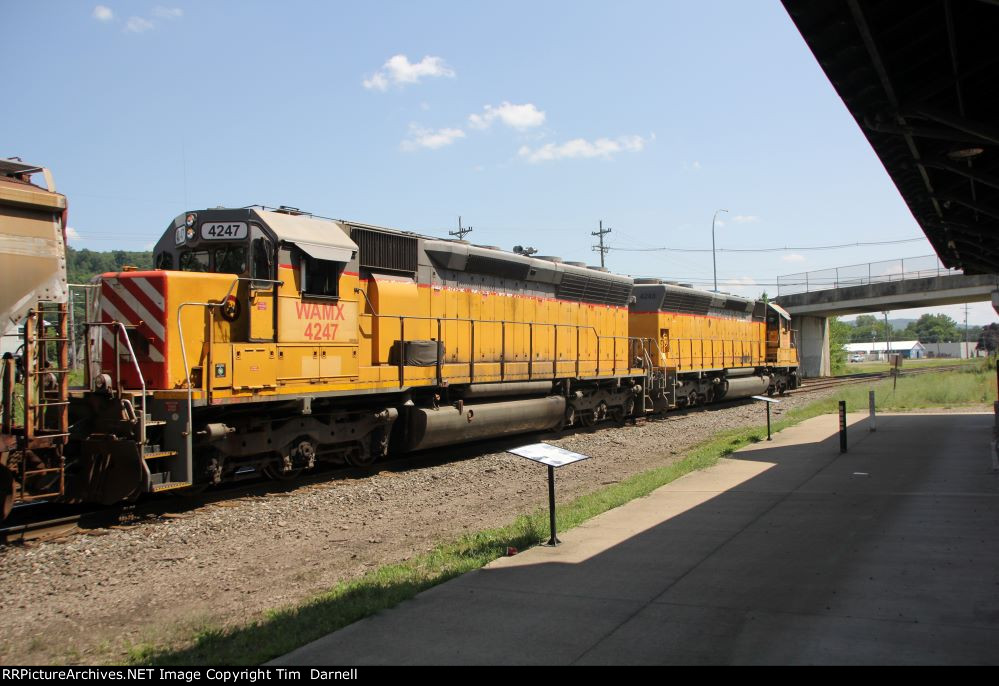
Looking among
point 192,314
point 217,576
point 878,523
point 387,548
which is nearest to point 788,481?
point 878,523

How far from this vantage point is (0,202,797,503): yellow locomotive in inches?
328

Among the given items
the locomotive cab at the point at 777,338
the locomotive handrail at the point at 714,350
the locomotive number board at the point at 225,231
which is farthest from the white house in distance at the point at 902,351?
the locomotive number board at the point at 225,231

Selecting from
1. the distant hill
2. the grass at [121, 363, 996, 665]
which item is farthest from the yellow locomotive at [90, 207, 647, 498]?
the distant hill

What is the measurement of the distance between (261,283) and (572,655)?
686 centimetres

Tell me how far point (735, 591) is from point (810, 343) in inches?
2103

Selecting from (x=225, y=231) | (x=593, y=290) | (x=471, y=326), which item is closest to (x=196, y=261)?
(x=225, y=231)

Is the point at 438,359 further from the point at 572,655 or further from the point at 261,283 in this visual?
the point at 572,655

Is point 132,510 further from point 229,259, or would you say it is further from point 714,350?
point 714,350

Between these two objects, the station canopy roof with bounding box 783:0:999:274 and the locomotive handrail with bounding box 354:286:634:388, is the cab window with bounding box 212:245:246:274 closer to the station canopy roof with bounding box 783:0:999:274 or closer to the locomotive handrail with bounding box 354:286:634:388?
the locomotive handrail with bounding box 354:286:634:388

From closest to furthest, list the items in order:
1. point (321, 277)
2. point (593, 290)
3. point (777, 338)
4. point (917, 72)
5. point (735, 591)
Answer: point (735, 591) < point (917, 72) < point (321, 277) < point (593, 290) < point (777, 338)

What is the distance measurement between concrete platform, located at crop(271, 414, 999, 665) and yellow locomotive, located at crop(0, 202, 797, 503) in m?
4.43

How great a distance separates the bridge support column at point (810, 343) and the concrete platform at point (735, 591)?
4753 centimetres

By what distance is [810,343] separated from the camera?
5425 cm
